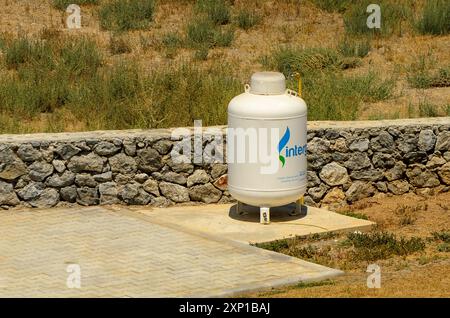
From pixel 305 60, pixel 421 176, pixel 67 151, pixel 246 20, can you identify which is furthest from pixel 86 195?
pixel 246 20

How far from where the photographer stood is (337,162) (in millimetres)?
17125

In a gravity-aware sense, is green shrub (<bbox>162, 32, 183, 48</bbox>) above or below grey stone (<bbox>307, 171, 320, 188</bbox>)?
above

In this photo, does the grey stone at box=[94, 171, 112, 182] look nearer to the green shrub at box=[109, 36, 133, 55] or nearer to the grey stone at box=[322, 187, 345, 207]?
the grey stone at box=[322, 187, 345, 207]

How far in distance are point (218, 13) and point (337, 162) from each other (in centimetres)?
1162

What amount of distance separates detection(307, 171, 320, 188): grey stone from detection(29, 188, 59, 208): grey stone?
129 inches

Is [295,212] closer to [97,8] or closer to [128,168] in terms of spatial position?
[128,168]

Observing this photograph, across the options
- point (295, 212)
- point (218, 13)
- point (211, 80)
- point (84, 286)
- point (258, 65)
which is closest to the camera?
point (84, 286)

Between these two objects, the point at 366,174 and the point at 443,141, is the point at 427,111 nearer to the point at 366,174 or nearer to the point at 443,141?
the point at 443,141

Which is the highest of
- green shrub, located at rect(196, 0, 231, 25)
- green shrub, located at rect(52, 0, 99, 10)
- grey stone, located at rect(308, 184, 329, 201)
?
green shrub, located at rect(52, 0, 99, 10)

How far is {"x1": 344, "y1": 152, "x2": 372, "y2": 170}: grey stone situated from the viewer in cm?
1714

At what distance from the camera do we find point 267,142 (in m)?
15.7

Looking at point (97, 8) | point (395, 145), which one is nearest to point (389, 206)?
point (395, 145)

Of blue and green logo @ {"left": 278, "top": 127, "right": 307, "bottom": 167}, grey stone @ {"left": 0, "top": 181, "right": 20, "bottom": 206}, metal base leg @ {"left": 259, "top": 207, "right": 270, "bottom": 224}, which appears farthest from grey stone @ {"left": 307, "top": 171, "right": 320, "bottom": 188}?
grey stone @ {"left": 0, "top": 181, "right": 20, "bottom": 206}

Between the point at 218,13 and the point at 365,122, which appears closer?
the point at 365,122
